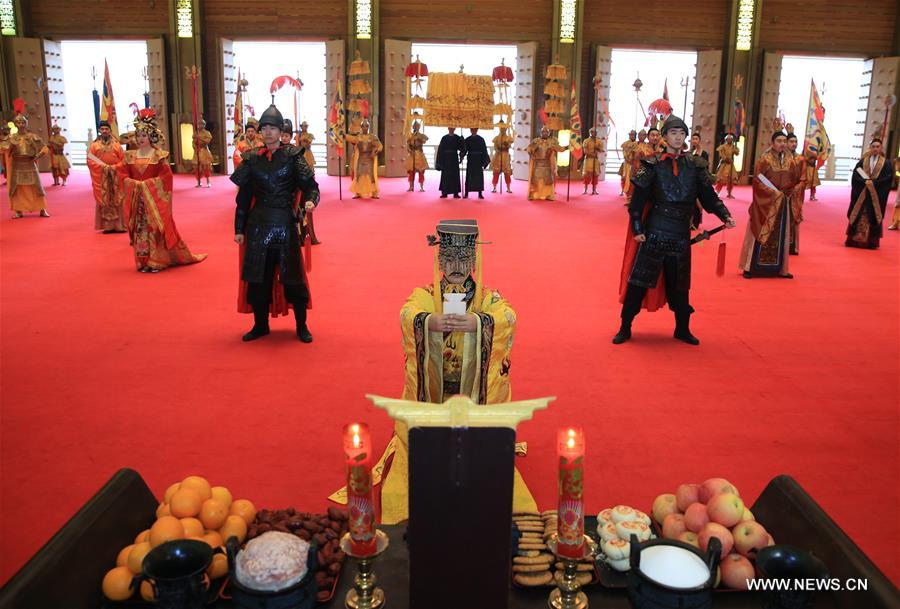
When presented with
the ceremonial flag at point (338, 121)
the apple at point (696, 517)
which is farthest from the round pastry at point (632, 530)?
the ceremonial flag at point (338, 121)

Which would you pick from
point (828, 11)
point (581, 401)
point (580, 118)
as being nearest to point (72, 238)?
point (581, 401)

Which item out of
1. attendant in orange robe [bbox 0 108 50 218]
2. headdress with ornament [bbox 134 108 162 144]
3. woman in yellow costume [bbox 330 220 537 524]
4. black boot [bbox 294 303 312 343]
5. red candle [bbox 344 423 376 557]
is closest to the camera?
red candle [bbox 344 423 376 557]

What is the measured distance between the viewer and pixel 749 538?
2055 mm

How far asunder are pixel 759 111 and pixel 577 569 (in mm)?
15495

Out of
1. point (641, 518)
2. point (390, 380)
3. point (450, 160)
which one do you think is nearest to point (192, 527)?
point (641, 518)

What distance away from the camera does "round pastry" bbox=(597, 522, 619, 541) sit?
7.00 feet

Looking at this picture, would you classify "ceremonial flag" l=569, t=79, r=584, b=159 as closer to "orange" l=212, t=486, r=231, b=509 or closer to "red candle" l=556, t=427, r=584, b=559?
"orange" l=212, t=486, r=231, b=509

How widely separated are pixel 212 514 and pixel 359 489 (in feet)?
1.89

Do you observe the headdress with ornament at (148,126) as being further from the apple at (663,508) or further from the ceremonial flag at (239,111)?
the ceremonial flag at (239,111)

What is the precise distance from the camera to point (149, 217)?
22.4 ft

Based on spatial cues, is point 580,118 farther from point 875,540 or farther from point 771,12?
point 875,540

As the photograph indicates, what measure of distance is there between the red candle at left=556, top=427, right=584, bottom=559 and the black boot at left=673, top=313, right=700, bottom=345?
334 centimetres

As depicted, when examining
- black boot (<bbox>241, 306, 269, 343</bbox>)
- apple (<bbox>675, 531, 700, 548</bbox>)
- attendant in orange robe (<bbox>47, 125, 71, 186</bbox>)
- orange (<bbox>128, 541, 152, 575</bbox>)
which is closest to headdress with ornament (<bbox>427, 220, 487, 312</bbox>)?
apple (<bbox>675, 531, 700, 548</bbox>)

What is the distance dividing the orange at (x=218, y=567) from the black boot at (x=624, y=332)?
11.0 feet
